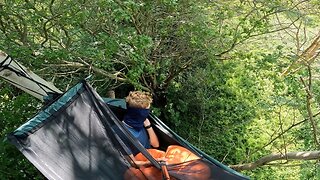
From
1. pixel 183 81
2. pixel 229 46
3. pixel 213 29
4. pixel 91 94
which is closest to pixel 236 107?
pixel 183 81

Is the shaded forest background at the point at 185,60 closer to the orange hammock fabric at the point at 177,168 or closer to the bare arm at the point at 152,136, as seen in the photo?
the bare arm at the point at 152,136

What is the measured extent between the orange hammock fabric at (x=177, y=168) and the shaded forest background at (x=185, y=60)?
0.81m

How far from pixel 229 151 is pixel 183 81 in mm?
929

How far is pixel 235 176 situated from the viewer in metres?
2.73

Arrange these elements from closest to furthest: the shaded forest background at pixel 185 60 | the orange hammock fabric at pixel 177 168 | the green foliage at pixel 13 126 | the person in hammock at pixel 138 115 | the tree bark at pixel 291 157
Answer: the orange hammock fabric at pixel 177 168 < the person in hammock at pixel 138 115 < the tree bark at pixel 291 157 < the shaded forest background at pixel 185 60 < the green foliage at pixel 13 126

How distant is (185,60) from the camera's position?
463 cm

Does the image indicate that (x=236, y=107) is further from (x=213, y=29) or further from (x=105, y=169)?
(x=105, y=169)

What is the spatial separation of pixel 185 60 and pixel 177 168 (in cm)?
218

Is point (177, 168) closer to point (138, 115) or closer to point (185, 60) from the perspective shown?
point (138, 115)

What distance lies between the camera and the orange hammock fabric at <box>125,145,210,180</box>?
2.54 meters

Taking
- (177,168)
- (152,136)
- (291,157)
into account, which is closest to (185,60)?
(291,157)

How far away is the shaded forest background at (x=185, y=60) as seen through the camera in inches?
131

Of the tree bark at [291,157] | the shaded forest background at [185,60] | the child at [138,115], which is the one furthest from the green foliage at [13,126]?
the tree bark at [291,157]

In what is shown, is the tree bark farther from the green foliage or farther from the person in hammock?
the green foliage
